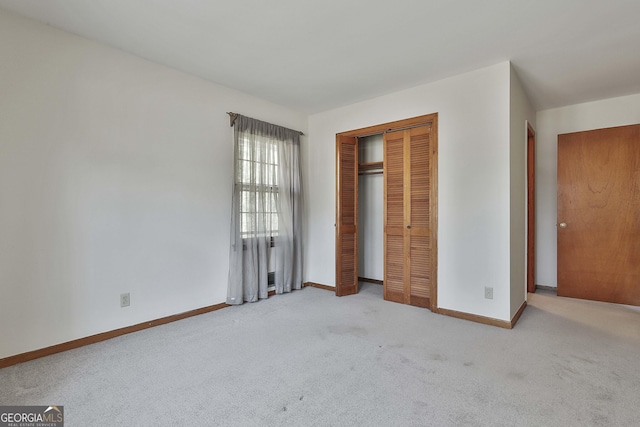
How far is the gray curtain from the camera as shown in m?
3.55

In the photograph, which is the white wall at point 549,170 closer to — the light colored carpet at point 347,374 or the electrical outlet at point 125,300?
the light colored carpet at point 347,374

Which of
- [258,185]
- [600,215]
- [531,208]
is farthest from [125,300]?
[600,215]

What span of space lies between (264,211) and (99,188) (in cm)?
171

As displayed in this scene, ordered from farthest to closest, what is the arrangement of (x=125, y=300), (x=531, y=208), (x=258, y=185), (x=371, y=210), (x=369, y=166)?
(x=371, y=210) < (x=369, y=166) < (x=531, y=208) < (x=258, y=185) < (x=125, y=300)

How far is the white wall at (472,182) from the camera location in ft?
9.70

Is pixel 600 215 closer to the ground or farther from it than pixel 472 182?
closer to the ground

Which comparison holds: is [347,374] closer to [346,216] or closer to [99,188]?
[346,216]

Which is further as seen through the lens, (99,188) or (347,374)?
(99,188)

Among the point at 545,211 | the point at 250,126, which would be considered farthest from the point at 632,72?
the point at 250,126

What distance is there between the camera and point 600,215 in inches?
149

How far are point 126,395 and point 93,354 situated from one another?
0.79 meters

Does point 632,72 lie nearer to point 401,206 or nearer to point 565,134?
point 565,134

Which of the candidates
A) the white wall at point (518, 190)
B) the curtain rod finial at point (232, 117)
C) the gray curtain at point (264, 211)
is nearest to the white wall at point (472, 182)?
the white wall at point (518, 190)

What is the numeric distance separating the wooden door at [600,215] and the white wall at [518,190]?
0.88 metres
